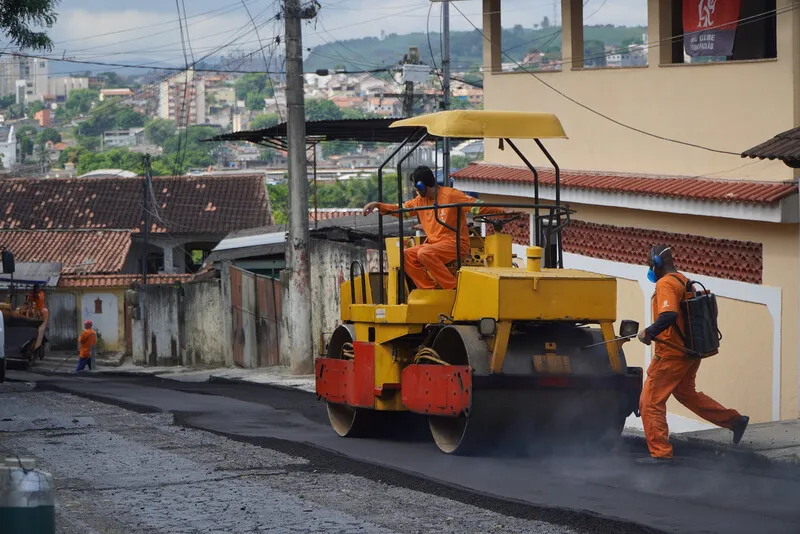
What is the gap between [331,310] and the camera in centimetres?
2414

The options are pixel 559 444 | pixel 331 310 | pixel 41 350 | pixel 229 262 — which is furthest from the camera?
pixel 41 350

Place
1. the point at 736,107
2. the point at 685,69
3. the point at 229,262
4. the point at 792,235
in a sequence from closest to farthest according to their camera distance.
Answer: the point at 792,235 < the point at 736,107 < the point at 685,69 < the point at 229,262

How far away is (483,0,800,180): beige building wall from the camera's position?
13930 millimetres

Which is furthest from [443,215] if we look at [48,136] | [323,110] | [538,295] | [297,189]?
[48,136]

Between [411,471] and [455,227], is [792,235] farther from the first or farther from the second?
[411,471]

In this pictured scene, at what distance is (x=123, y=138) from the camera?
13700 centimetres

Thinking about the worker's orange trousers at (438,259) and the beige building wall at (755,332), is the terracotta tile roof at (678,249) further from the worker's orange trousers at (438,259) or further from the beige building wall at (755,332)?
the worker's orange trousers at (438,259)

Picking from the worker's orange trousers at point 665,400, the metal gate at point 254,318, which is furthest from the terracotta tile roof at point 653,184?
the metal gate at point 254,318

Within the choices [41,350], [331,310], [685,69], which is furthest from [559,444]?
[41,350]

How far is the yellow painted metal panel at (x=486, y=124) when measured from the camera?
11.4 m

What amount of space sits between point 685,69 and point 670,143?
34.8 inches

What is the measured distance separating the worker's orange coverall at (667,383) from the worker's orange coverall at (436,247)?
5.94ft

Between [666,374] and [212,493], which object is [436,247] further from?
[212,493]

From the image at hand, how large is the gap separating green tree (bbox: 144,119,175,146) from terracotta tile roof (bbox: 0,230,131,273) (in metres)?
79.8
